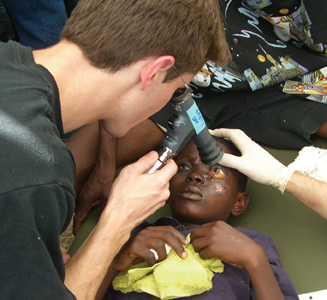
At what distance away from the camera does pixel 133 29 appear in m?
1.28

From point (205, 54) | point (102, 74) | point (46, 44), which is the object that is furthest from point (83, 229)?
point (46, 44)

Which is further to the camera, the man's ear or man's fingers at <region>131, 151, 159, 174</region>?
man's fingers at <region>131, 151, 159, 174</region>

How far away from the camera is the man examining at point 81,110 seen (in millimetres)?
900

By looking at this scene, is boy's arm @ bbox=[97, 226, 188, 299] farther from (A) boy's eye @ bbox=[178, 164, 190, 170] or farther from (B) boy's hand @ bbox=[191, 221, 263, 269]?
(A) boy's eye @ bbox=[178, 164, 190, 170]

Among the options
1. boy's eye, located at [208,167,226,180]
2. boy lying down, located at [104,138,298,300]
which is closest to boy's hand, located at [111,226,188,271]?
boy lying down, located at [104,138,298,300]

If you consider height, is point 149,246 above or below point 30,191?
below

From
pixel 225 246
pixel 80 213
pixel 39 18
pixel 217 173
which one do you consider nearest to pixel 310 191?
pixel 217 173

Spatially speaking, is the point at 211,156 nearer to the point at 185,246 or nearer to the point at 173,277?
the point at 185,246

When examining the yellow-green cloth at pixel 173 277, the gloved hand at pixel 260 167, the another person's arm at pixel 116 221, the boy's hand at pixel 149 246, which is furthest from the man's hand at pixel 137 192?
the gloved hand at pixel 260 167

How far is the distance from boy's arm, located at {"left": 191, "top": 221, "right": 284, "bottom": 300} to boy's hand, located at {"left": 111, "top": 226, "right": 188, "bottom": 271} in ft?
0.31

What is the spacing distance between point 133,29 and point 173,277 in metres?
1.01

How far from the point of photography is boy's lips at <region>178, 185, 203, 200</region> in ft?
5.84

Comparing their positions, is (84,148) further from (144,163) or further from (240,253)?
(240,253)

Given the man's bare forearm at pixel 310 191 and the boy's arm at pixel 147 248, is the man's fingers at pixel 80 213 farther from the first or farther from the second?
the man's bare forearm at pixel 310 191
